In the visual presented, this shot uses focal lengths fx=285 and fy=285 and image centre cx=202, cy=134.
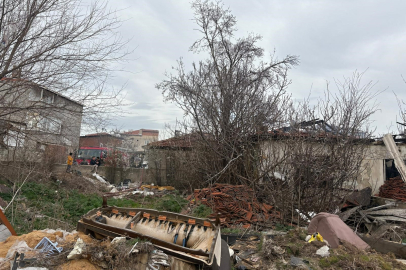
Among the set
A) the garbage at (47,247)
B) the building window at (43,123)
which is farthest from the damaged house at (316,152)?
the garbage at (47,247)

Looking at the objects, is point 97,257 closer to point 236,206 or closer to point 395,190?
point 236,206

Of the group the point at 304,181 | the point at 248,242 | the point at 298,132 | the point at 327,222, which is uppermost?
the point at 298,132

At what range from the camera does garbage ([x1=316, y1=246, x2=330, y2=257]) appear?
528 centimetres

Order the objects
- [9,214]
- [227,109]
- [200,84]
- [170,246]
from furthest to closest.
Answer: [200,84], [227,109], [9,214], [170,246]

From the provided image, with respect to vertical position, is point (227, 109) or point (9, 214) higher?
point (227, 109)

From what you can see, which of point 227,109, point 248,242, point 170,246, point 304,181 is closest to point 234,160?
point 227,109

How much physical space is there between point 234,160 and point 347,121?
4.86 meters

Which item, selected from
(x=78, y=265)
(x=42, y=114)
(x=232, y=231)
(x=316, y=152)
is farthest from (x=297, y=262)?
(x=42, y=114)

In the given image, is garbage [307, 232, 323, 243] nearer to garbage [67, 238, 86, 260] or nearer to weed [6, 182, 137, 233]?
garbage [67, 238, 86, 260]

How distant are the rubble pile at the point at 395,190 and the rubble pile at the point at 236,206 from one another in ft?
19.2

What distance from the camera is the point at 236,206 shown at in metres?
8.89

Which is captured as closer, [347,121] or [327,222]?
[327,222]

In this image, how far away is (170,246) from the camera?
3.62 m

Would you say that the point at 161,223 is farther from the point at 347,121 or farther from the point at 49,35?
the point at 347,121
